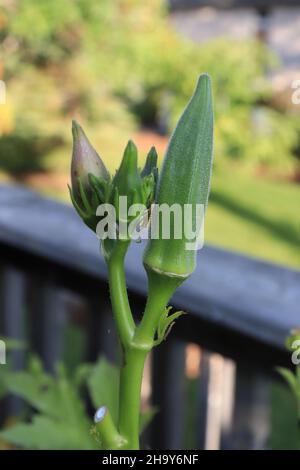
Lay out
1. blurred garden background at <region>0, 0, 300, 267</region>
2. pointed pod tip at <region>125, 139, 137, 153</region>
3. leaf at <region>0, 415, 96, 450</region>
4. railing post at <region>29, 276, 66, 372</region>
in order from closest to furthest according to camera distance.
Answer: pointed pod tip at <region>125, 139, 137, 153</region>, leaf at <region>0, 415, 96, 450</region>, railing post at <region>29, 276, 66, 372</region>, blurred garden background at <region>0, 0, 300, 267</region>

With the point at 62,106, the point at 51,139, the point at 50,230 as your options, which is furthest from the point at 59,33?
the point at 50,230

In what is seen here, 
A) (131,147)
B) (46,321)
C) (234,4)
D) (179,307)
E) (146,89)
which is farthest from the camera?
(234,4)

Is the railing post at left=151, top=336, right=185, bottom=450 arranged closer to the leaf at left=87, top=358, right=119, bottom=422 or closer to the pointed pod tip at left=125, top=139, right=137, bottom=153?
the leaf at left=87, top=358, right=119, bottom=422

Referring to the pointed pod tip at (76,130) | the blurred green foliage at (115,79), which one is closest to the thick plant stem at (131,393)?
the pointed pod tip at (76,130)

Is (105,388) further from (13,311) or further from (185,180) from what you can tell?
(13,311)

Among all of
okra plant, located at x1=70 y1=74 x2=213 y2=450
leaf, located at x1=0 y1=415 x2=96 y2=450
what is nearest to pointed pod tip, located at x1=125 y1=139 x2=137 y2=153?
okra plant, located at x1=70 y1=74 x2=213 y2=450

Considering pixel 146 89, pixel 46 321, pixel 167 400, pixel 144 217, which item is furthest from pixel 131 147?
pixel 146 89
